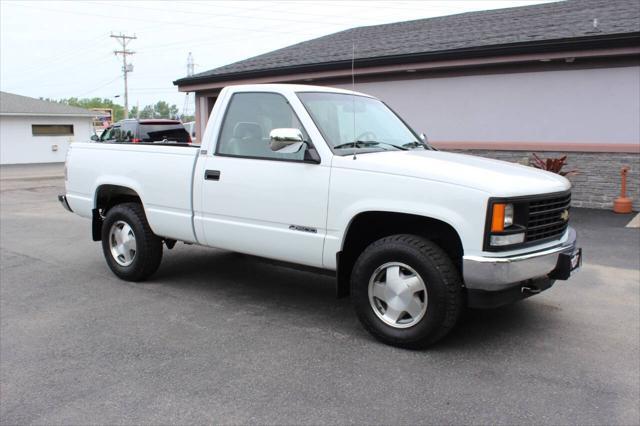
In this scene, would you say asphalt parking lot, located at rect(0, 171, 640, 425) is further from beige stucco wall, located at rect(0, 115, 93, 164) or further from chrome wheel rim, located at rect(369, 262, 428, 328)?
beige stucco wall, located at rect(0, 115, 93, 164)

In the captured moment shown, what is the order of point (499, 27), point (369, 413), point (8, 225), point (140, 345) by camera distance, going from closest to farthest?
point (369, 413)
point (140, 345)
point (8, 225)
point (499, 27)

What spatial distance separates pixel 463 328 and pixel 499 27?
10861 millimetres

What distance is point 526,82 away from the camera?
11.7 metres

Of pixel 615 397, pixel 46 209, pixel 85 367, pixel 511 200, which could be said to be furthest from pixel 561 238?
pixel 46 209

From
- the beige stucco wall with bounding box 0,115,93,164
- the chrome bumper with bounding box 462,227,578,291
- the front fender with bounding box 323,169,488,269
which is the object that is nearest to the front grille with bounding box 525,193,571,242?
the chrome bumper with bounding box 462,227,578,291

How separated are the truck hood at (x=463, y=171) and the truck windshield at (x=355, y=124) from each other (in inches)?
8.8

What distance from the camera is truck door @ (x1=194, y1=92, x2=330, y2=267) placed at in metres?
4.48

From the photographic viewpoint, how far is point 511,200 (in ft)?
12.3

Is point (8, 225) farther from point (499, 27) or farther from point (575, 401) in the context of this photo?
point (499, 27)

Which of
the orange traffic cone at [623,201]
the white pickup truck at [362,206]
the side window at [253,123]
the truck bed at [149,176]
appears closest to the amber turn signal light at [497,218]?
the white pickup truck at [362,206]

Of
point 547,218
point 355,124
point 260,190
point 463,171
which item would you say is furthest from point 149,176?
point 547,218

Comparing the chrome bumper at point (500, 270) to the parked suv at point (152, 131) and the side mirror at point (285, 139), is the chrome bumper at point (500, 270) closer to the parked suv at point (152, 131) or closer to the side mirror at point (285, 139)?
the side mirror at point (285, 139)

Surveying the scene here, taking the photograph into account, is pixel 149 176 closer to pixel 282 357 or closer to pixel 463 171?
pixel 282 357

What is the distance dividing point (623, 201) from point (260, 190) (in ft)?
28.3
